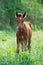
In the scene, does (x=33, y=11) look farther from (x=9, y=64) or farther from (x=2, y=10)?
(x=9, y=64)

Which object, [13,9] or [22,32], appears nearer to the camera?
[22,32]

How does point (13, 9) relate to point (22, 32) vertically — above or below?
below

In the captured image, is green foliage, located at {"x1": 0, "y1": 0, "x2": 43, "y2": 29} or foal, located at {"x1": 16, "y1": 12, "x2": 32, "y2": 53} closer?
foal, located at {"x1": 16, "y1": 12, "x2": 32, "y2": 53}

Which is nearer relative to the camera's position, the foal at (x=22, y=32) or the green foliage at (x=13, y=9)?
the foal at (x=22, y=32)

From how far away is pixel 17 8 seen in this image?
118ft

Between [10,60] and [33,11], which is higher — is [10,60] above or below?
above

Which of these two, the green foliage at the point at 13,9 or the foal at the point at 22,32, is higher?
the foal at the point at 22,32

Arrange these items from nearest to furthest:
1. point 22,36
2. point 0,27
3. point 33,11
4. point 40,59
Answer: point 40,59 < point 22,36 < point 0,27 < point 33,11

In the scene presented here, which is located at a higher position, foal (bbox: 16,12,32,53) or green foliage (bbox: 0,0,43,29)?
foal (bbox: 16,12,32,53)

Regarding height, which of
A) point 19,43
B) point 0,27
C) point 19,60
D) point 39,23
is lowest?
point 39,23

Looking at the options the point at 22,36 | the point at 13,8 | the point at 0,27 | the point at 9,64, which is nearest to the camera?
the point at 9,64

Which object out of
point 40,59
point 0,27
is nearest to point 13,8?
point 0,27

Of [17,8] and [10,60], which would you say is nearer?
[10,60]

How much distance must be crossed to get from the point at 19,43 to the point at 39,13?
1072 inches
